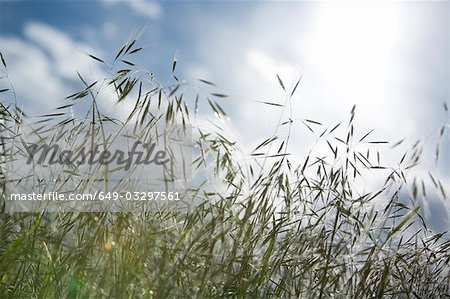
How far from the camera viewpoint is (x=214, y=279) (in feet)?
6.88

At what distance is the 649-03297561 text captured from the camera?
7.59ft

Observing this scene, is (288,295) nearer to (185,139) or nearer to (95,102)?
(185,139)

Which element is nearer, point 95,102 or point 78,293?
point 78,293

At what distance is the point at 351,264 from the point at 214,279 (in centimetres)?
62

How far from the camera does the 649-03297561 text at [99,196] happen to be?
2312mm

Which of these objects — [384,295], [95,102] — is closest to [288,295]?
[384,295]

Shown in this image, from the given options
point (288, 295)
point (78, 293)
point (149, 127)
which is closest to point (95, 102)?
point (149, 127)

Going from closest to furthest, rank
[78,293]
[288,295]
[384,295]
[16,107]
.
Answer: [78,293] → [288,295] → [384,295] → [16,107]

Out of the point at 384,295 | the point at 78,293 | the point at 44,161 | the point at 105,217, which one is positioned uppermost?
the point at 44,161

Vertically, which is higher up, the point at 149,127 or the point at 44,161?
the point at 149,127

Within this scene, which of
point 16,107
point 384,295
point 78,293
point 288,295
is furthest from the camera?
point 16,107

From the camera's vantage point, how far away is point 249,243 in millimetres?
2254

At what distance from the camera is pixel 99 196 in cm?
236

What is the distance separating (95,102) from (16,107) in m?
0.41
